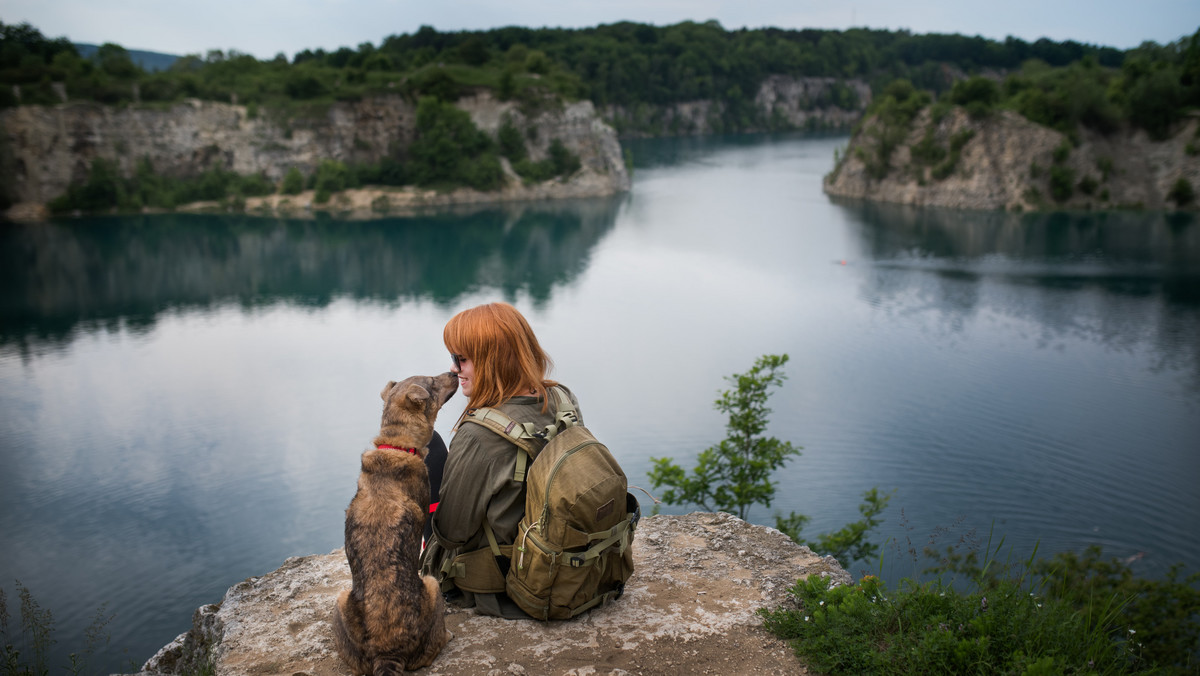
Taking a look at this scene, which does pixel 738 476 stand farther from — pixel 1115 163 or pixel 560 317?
pixel 1115 163

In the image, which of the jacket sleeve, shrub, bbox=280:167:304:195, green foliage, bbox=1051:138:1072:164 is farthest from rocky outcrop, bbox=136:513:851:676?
shrub, bbox=280:167:304:195

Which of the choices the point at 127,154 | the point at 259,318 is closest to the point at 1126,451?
the point at 259,318

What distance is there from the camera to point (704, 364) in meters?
20.2

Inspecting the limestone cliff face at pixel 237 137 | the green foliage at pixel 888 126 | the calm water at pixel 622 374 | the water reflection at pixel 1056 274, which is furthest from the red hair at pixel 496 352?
the limestone cliff face at pixel 237 137

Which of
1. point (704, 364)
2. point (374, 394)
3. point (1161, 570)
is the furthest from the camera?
point (704, 364)

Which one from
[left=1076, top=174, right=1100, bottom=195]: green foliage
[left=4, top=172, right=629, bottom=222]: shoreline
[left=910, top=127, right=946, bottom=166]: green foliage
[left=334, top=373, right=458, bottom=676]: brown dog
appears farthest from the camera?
[left=4, top=172, right=629, bottom=222]: shoreline

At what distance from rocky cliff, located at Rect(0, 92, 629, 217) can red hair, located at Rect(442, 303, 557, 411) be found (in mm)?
53240

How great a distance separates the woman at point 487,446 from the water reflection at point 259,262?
23.5m

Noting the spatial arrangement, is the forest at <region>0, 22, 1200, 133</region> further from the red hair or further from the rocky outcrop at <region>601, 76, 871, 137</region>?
the red hair

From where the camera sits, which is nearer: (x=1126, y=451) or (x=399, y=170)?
(x=1126, y=451)

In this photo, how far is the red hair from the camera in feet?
12.8

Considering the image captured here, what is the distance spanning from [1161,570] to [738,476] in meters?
5.86

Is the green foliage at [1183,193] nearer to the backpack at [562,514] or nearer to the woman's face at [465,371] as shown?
the backpack at [562,514]

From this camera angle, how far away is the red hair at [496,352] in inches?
154
